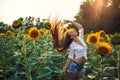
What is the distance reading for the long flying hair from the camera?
18.7ft

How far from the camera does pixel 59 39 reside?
19.2 feet

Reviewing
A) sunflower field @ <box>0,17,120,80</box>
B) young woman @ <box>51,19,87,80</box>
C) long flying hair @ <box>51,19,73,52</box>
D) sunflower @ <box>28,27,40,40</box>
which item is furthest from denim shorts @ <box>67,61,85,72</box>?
sunflower @ <box>28,27,40,40</box>

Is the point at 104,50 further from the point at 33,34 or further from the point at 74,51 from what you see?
the point at 33,34

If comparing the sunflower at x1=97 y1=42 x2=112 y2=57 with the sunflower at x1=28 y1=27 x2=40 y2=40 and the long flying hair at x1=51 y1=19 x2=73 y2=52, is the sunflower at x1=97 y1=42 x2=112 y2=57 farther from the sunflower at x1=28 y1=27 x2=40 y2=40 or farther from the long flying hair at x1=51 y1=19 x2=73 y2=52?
the sunflower at x1=28 y1=27 x2=40 y2=40

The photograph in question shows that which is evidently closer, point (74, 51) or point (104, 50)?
point (104, 50)

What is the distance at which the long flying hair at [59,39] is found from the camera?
570 centimetres

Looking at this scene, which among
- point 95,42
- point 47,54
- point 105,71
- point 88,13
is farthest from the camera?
point 88,13

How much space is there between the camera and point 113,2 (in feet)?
112

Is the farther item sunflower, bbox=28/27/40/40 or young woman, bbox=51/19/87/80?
sunflower, bbox=28/27/40/40

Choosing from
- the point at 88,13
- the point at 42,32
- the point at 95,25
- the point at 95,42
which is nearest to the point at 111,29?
the point at 95,25

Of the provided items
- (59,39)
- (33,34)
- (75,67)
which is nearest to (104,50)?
(75,67)

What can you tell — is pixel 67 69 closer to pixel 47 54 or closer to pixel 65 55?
pixel 47 54

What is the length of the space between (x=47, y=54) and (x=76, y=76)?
5.04 ft

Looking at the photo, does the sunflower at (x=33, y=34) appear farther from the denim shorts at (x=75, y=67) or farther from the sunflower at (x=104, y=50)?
the sunflower at (x=104, y=50)
